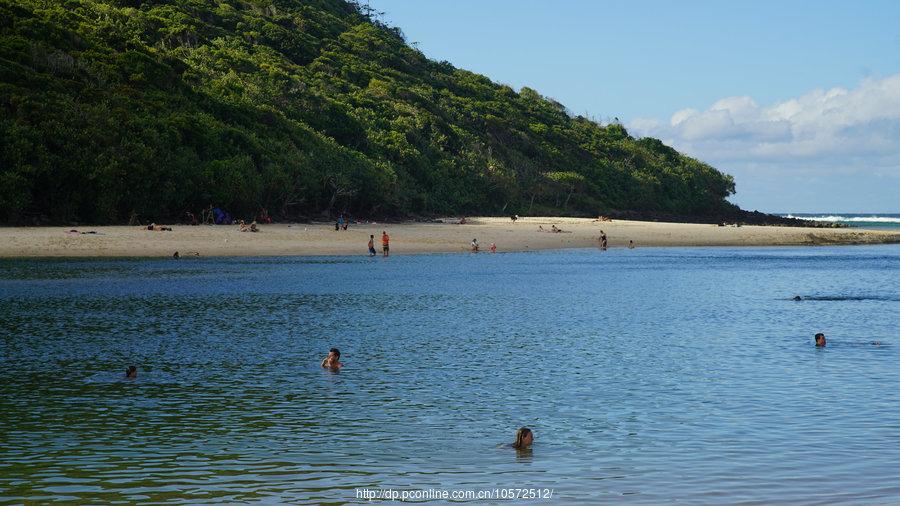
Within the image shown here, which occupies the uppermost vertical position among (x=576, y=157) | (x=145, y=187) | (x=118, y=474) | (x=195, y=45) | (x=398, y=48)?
(x=398, y=48)

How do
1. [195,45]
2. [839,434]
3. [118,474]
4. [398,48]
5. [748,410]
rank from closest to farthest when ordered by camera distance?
1. [118,474]
2. [839,434]
3. [748,410]
4. [195,45]
5. [398,48]

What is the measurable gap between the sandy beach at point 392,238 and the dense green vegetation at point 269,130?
510 cm

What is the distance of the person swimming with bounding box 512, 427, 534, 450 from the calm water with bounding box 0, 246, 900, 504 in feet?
1.05

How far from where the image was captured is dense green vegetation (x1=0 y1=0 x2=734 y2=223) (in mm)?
70750

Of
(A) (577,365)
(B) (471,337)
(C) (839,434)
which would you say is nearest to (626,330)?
(B) (471,337)

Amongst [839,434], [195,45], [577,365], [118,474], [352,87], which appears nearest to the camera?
[118,474]

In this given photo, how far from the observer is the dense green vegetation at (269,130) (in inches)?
2785

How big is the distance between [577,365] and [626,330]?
8.77 meters

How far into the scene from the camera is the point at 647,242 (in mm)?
98250

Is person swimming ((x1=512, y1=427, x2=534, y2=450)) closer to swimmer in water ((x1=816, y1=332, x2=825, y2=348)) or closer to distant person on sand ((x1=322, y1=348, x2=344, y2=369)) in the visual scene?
distant person on sand ((x1=322, y1=348, x2=344, y2=369))

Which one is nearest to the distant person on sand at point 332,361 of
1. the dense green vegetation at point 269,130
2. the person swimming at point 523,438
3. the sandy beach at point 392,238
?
the person swimming at point 523,438

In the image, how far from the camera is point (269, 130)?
9969 cm

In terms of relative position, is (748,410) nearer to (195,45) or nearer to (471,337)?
(471,337)

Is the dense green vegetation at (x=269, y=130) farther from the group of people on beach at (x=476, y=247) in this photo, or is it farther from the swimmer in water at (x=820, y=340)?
the swimmer in water at (x=820, y=340)
